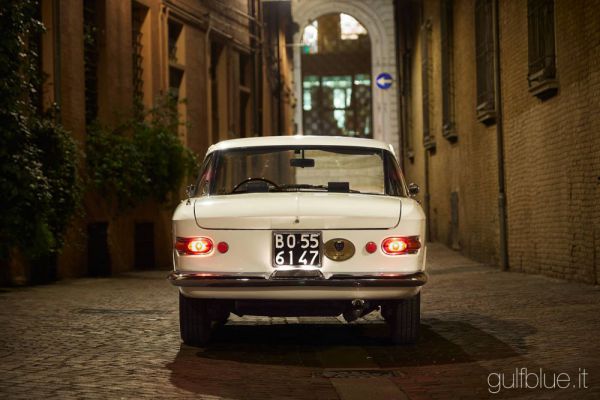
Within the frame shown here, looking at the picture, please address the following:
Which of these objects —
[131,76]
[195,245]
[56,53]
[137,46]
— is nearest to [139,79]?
[137,46]

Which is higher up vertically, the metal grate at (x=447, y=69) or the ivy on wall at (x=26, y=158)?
the metal grate at (x=447, y=69)

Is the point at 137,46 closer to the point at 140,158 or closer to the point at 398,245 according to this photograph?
the point at 140,158

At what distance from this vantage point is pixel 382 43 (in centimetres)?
4688

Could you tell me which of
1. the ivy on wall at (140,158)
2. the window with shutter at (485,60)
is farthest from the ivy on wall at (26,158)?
the window with shutter at (485,60)

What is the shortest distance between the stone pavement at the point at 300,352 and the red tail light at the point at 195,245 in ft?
2.60

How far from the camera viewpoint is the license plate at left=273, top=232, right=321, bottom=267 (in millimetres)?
7352

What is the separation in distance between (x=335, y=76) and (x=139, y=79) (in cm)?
3505

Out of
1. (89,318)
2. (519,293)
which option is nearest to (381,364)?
(89,318)

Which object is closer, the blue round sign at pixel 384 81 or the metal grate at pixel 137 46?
the metal grate at pixel 137 46

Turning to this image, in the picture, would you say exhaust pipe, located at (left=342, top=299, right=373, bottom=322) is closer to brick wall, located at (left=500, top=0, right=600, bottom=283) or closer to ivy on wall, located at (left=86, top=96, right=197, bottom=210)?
brick wall, located at (left=500, top=0, right=600, bottom=283)

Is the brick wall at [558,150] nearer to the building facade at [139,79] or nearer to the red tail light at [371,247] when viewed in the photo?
the red tail light at [371,247]

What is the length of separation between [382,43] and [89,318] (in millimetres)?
37760

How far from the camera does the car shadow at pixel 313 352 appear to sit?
6.92m

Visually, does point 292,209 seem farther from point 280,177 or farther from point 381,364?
point 280,177
